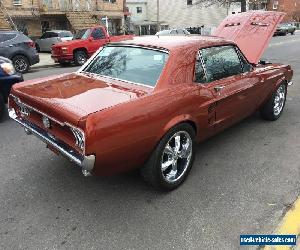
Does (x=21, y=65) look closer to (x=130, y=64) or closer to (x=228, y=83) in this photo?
(x=130, y=64)

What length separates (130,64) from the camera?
398 cm

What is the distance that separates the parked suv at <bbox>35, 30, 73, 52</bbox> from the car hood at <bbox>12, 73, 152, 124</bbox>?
16070 millimetres

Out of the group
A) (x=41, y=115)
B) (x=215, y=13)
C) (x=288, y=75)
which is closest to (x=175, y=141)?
(x=41, y=115)

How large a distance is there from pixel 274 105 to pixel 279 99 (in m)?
0.25

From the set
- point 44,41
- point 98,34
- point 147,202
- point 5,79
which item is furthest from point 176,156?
point 44,41

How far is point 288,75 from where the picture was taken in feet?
19.3

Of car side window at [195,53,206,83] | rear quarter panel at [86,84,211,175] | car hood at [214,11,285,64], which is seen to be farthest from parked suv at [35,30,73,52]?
rear quarter panel at [86,84,211,175]

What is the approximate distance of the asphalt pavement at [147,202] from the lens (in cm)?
298

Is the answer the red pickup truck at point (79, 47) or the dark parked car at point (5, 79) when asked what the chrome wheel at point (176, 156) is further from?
the red pickup truck at point (79, 47)

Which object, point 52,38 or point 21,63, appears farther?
point 52,38

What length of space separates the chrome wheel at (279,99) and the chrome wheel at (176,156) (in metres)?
2.52

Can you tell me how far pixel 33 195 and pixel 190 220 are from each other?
66.4 inches

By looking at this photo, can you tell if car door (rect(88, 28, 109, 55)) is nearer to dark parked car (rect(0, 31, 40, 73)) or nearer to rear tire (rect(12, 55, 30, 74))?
dark parked car (rect(0, 31, 40, 73))

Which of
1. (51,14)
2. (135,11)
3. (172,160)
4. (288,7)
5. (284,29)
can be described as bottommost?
(172,160)
